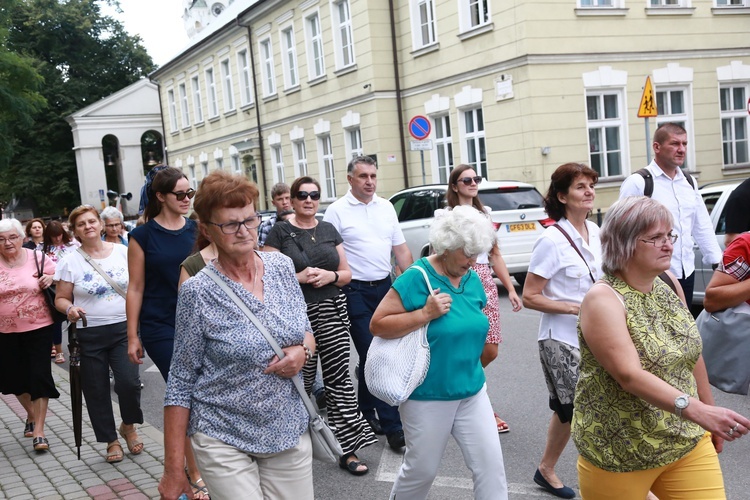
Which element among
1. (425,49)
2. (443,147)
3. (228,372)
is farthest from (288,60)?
(228,372)

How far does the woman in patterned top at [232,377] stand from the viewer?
293 cm

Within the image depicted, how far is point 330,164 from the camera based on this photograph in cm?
2742

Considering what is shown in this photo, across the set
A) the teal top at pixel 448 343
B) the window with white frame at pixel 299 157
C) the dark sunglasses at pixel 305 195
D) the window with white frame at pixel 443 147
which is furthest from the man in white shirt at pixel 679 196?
the window with white frame at pixel 299 157

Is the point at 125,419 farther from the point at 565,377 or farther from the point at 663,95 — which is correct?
the point at 663,95

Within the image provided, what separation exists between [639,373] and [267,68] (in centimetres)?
2954

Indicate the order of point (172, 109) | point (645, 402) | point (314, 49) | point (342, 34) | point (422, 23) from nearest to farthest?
1. point (645, 402)
2. point (422, 23)
3. point (342, 34)
4. point (314, 49)
5. point (172, 109)

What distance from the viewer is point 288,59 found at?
29109 mm

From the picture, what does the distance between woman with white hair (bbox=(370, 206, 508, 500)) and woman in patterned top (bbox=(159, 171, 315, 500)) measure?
29.9 inches

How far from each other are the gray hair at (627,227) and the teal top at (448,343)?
85cm

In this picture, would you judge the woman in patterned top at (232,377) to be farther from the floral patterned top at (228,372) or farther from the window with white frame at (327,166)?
the window with white frame at (327,166)

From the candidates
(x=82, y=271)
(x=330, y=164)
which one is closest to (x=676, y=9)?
(x=330, y=164)

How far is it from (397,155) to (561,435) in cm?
1964

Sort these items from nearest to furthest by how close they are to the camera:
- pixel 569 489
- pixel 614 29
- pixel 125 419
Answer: pixel 569 489, pixel 125 419, pixel 614 29

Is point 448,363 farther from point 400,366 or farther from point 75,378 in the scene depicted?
point 75,378
